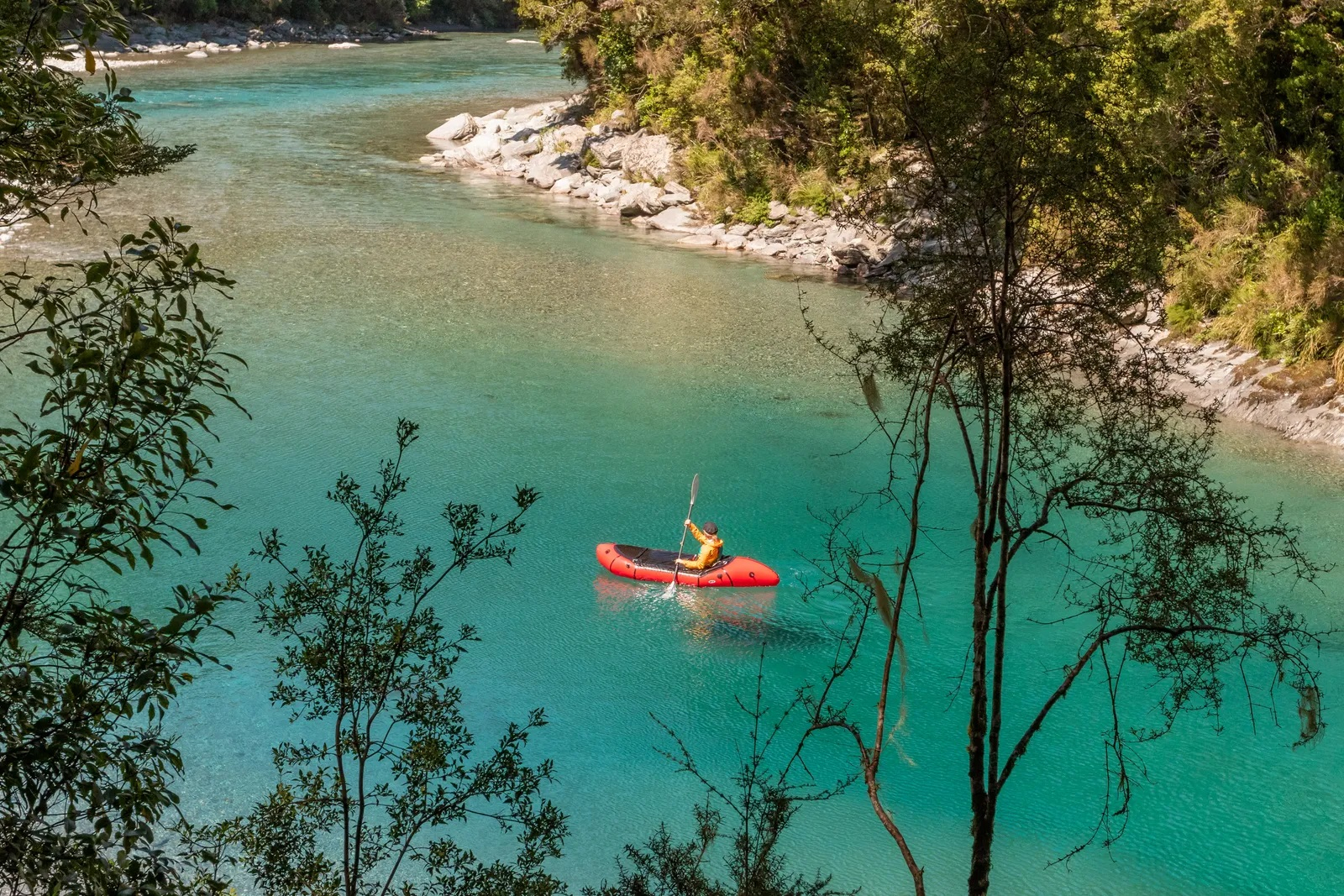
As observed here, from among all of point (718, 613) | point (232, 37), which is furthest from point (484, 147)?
point (232, 37)

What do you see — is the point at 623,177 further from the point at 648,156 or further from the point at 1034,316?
the point at 1034,316

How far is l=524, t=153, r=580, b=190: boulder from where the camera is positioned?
3309cm

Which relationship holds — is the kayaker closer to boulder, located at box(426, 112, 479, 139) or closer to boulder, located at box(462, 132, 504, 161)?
boulder, located at box(462, 132, 504, 161)

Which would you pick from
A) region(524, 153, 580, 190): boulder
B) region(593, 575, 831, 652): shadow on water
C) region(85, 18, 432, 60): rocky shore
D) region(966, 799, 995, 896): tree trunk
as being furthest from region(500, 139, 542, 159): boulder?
region(966, 799, 995, 896): tree trunk

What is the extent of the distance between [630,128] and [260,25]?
31.5 metres

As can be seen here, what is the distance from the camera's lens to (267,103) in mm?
39969

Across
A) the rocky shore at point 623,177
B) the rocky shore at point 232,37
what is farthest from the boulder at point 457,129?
the rocky shore at point 232,37

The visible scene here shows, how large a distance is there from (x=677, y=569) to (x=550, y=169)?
22.2 metres

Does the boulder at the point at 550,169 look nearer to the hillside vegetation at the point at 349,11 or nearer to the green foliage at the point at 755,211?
the green foliage at the point at 755,211

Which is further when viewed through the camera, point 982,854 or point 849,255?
point 849,255

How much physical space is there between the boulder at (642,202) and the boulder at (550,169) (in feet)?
10.9

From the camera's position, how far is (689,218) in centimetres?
2931

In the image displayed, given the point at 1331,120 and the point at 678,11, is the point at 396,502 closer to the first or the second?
the point at 1331,120

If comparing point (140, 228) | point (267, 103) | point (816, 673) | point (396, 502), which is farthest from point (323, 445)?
point (267, 103)
